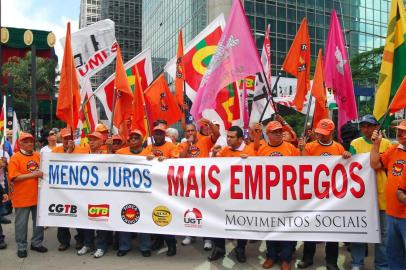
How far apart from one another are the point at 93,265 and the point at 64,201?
3.49 ft

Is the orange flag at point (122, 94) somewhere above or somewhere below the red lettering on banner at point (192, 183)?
above

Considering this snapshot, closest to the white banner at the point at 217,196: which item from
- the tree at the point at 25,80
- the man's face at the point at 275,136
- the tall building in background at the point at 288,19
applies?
the man's face at the point at 275,136

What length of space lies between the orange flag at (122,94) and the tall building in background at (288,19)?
30.4 m

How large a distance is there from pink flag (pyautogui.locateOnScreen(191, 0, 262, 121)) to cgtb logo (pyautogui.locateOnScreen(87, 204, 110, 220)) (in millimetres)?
1788

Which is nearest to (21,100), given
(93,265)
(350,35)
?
(350,35)

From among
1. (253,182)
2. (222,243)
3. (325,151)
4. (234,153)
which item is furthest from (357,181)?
(222,243)

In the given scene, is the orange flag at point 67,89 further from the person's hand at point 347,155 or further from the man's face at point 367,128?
the man's face at point 367,128

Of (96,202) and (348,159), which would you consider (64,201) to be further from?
(348,159)

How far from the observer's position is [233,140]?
18.7 feet

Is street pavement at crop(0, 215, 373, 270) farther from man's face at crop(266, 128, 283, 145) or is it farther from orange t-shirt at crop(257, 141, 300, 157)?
man's face at crop(266, 128, 283, 145)

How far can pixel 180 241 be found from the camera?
6809 mm

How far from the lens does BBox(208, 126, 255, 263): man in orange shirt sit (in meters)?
5.70

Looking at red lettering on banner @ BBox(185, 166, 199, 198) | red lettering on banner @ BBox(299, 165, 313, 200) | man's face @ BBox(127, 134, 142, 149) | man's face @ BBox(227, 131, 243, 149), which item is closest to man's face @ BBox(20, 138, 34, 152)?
man's face @ BBox(127, 134, 142, 149)

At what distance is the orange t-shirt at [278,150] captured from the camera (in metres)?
5.54
